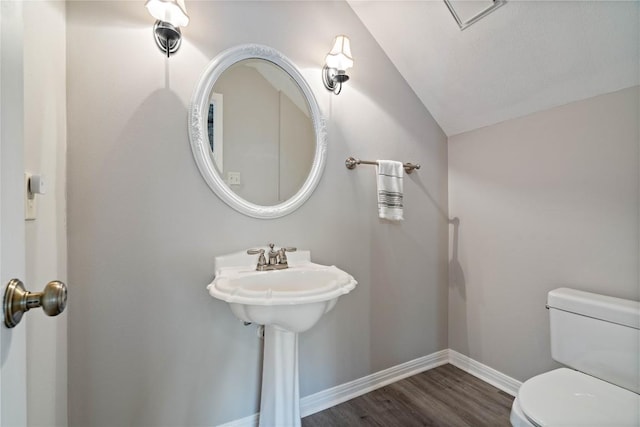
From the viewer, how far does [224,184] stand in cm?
137

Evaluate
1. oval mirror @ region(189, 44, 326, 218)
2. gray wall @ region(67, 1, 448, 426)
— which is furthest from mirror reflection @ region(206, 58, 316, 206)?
gray wall @ region(67, 1, 448, 426)

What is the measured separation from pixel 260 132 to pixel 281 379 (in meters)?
1.16

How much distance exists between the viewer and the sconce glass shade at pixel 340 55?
5.01ft

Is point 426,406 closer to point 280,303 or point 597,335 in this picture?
point 597,335

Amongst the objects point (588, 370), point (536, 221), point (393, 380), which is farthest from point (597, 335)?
point (393, 380)

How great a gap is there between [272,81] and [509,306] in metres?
1.91

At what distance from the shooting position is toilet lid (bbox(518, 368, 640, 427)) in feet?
3.25

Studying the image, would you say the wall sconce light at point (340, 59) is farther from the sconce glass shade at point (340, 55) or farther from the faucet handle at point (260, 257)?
the faucet handle at point (260, 257)

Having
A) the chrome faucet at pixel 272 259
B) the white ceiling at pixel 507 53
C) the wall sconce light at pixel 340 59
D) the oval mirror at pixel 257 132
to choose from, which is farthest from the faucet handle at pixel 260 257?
the white ceiling at pixel 507 53

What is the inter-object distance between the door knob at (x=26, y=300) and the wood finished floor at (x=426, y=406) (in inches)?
57.1

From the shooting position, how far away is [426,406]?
1649 millimetres

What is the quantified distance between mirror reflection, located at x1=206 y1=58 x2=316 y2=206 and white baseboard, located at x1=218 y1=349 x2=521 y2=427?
112 centimetres

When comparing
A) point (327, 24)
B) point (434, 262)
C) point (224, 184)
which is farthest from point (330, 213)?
point (327, 24)

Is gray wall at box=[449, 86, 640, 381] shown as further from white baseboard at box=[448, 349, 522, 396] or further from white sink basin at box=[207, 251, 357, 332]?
white sink basin at box=[207, 251, 357, 332]
